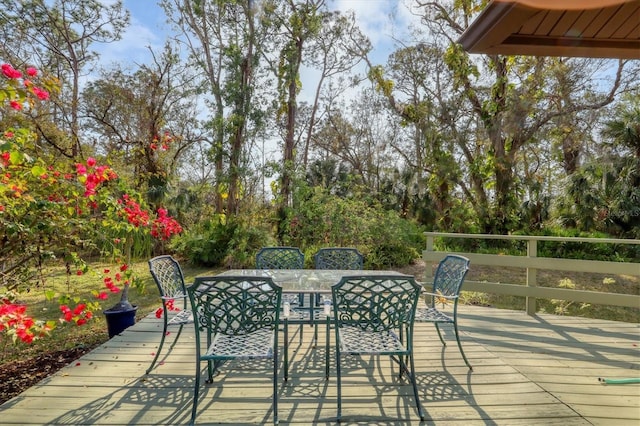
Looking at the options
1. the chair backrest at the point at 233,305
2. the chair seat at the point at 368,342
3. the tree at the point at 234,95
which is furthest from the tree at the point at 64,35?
the chair seat at the point at 368,342

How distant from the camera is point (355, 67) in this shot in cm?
1248

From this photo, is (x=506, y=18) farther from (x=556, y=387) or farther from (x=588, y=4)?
(x=556, y=387)

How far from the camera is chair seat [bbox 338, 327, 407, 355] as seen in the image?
6.39ft

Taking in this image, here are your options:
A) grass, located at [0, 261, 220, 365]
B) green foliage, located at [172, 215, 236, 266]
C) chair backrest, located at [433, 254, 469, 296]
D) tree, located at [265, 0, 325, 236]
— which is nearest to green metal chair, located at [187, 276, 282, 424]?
grass, located at [0, 261, 220, 365]

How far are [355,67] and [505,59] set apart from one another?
5.21 metres

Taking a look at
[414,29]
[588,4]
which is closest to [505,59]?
[414,29]

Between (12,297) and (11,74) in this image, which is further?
(12,297)

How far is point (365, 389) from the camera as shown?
221 centimetres

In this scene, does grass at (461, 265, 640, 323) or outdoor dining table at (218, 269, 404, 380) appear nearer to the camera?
outdoor dining table at (218, 269, 404, 380)

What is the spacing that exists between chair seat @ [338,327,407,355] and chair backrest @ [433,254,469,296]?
0.71m

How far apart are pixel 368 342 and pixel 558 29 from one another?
83.6 inches

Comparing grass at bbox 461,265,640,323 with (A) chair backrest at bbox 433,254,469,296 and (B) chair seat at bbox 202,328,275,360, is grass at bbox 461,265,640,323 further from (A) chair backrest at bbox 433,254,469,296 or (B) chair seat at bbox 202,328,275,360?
(B) chair seat at bbox 202,328,275,360

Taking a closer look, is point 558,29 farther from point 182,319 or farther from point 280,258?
point 182,319

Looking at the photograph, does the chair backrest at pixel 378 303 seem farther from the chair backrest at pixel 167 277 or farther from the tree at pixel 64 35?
the tree at pixel 64 35
